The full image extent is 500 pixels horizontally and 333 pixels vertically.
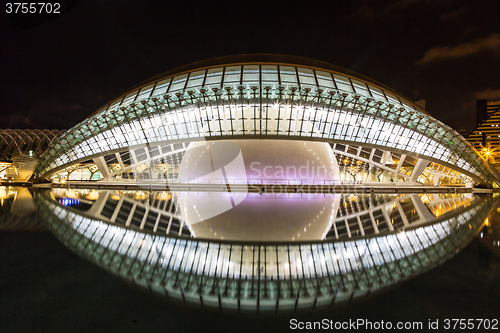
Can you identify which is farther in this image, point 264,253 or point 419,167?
point 419,167

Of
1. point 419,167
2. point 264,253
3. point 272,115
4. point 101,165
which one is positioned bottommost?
point 264,253

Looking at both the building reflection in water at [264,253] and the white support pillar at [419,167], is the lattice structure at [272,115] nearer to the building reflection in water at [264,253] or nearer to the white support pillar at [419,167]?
the white support pillar at [419,167]

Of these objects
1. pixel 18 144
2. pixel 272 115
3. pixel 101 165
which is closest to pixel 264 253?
pixel 272 115

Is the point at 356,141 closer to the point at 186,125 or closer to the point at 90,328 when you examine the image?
the point at 186,125

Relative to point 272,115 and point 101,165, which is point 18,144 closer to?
point 101,165

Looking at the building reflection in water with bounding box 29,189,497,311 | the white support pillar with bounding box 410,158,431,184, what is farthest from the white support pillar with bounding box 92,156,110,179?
the white support pillar with bounding box 410,158,431,184

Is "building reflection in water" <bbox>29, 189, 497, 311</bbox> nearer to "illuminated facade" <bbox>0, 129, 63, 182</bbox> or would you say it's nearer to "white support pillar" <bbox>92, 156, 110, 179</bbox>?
"white support pillar" <bbox>92, 156, 110, 179</bbox>

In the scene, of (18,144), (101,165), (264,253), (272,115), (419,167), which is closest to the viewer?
(264,253)

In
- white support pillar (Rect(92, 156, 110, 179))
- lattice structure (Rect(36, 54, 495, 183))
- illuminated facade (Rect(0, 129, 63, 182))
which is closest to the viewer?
lattice structure (Rect(36, 54, 495, 183))
